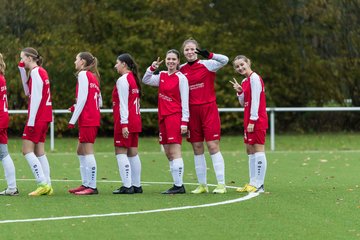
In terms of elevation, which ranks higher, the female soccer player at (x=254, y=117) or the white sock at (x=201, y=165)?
the female soccer player at (x=254, y=117)

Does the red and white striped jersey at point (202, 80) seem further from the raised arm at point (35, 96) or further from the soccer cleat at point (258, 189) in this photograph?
the raised arm at point (35, 96)

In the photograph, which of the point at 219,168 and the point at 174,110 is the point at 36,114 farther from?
the point at 219,168

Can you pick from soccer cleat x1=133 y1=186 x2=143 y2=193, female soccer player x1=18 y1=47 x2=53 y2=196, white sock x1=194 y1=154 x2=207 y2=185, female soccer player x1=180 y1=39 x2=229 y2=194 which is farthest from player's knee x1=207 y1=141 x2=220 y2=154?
female soccer player x1=18 y1=47 x2=53 y2=196

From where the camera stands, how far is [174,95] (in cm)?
1424

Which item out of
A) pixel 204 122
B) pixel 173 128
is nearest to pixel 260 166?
pixel 204 122

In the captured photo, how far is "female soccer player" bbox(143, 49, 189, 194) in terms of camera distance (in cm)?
1413

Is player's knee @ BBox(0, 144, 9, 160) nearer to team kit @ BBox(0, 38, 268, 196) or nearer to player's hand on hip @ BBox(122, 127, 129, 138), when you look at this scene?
team kit @ BBox(0, 38, 268, 196)

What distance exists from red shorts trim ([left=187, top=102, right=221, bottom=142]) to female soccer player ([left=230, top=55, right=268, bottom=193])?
416 millimetres

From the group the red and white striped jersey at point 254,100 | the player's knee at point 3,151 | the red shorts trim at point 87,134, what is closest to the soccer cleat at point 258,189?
the red and white striped jersey at point 254,100

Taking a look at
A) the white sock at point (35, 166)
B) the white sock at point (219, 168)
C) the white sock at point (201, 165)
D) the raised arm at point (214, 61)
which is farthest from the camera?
the white sock at point (201, 165)

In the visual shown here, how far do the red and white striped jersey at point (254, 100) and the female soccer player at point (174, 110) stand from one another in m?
0.86

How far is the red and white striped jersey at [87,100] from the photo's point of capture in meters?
14.2

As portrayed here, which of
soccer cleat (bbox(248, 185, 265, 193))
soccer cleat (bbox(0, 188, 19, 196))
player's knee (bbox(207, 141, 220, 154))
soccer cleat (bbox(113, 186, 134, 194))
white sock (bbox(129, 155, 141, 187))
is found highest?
player's knee (bbox(207, 141, 220, 154))

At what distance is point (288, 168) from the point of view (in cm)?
1964
